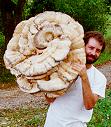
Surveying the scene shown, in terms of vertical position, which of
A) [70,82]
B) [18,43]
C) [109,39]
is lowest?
[109,39]

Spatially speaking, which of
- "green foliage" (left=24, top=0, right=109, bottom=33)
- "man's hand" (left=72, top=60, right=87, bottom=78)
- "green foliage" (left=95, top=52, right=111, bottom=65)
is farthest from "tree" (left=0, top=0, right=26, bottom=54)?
"man's hand" (left=72, top=60, right=87, bottom=78)

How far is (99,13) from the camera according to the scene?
2502 centimetres

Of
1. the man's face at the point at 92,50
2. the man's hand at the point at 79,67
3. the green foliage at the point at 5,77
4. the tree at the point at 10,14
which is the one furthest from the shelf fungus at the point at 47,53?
the tree at the point at 10,14

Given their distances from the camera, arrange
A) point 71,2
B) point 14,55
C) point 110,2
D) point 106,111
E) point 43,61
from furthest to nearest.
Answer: point 110,2 → point 71,2 → point 106,111 → point 14,55 → point 43,61

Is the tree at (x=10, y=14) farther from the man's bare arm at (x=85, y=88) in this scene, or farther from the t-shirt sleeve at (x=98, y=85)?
Result: the man's bare arm at (x=85, y=88)

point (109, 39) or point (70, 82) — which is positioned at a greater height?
point (70, 82)

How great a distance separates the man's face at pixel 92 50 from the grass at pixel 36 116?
165 inches

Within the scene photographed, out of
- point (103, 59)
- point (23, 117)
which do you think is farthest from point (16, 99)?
point (103, 59)

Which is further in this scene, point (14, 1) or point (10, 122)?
point (14, 1)

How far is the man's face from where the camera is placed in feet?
13.4

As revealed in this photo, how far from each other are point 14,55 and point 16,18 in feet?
53.0

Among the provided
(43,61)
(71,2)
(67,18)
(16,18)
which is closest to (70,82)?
(43,61)

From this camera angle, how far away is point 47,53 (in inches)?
151

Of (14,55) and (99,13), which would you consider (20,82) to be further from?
(99,13)
